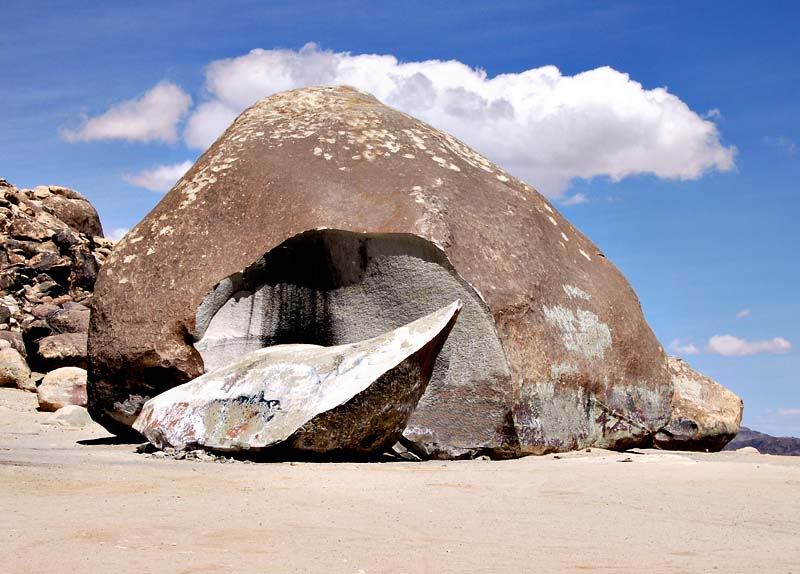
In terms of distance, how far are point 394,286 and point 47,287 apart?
1468 centimetres

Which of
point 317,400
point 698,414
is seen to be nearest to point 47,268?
point 698,414

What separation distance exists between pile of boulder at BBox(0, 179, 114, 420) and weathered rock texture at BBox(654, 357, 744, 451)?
21.9 feet

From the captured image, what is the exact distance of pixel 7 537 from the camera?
3.57 meters

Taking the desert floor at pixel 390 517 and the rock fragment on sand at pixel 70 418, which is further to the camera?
the rock fragment on sand at pixel 70 418

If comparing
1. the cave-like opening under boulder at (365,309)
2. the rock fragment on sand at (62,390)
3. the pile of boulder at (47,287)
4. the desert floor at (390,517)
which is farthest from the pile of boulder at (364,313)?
the pile of boulder at (47,287)

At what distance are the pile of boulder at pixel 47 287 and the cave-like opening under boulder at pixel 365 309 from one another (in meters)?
4.98

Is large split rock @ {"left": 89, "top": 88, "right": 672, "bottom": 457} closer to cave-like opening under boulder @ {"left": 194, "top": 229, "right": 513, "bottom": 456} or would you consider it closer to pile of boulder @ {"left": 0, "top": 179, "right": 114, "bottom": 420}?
cave-like opening under boulder @ {"left": 194, "top": 229, "right": 513, "bottom": 456}

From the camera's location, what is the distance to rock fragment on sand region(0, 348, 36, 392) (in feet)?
46.0

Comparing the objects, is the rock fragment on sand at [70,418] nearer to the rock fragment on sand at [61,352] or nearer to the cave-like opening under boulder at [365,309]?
the cave-like opening under boulder at [365,309]

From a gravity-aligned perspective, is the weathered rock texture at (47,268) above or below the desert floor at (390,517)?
above

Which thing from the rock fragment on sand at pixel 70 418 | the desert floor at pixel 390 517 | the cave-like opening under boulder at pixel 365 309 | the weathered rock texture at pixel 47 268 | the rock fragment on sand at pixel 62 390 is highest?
the weathered rock texture at pixel 47 268

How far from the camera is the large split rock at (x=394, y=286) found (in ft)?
23.4

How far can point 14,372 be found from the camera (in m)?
14.1

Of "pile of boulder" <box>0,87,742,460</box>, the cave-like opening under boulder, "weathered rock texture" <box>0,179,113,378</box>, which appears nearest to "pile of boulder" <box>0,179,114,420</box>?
"weathered rock texture" <box>0,179,113,378</box>
